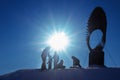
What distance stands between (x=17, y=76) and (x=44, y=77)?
7.99ft

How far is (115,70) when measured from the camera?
20.8m

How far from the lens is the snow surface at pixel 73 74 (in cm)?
1966

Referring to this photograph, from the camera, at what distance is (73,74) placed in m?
20.3

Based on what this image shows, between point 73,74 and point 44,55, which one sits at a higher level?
point 44,55

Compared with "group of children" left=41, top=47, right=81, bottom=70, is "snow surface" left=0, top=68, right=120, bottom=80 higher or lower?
lower

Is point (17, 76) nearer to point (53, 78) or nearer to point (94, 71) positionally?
point (53, 78)

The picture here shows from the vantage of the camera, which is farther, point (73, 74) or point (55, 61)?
point (55, 61)

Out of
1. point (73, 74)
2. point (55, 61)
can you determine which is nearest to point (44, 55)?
point (55, 61)

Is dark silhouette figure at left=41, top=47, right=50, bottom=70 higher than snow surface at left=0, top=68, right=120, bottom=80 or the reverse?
higher

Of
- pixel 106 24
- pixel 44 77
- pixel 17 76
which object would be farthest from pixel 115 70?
pixel 106 24

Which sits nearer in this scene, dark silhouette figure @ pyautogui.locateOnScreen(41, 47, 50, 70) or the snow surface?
the snow surface

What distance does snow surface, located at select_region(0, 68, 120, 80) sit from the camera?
64.5 feet

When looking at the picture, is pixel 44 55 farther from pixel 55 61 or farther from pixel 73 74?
pixel 73 74

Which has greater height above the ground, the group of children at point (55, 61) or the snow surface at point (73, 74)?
the group of children at point (55, 61)
